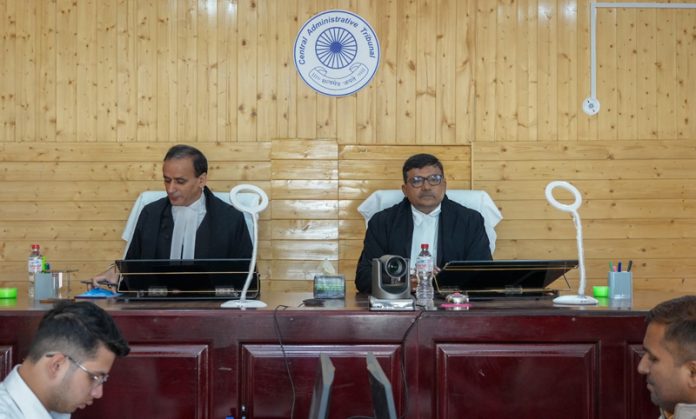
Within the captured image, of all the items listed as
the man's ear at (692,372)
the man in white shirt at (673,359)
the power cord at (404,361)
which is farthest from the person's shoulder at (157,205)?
the man's ear at (692,372)

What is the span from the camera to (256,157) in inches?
219

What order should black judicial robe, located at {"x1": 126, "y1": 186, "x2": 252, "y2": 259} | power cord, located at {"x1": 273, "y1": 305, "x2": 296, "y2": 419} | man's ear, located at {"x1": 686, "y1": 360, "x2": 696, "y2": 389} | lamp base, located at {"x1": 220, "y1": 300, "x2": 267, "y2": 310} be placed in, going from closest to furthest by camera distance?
man's ear, located at {"x1": 686, "y1": 360, "x2": 696, "y2": 389} → power cord, located at {"x1": 273, "y1": 305, "x2": 296, "y2": 419} → lamp base, located at {"x1": 220, "y1": 300, "x2": 267, "y2": 310} → black judicial robe, located at {"x1": 126, "y1": 186, "x2": 252, "y2": 259}

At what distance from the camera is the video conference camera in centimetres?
308

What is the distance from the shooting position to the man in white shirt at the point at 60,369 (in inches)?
71.5

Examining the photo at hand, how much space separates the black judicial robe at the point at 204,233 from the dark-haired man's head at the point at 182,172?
0.14 m

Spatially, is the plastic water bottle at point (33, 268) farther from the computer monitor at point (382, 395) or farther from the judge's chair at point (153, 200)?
the computer monitor at point (382, 395)

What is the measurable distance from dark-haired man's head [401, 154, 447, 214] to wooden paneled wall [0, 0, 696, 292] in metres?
1.35

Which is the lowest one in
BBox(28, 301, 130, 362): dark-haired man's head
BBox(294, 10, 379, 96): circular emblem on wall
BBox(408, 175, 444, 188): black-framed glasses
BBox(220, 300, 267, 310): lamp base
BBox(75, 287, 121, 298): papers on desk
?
BBox(75, 287, 121, 298): papers on desk

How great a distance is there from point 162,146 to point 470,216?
2349mm

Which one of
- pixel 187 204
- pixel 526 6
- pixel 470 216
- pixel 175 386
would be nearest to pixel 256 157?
pixel 187 204

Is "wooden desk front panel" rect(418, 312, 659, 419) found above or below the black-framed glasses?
below

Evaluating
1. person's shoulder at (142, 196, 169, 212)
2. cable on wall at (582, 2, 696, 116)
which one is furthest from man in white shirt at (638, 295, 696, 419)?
cable on wall at (582, 2, 696, 116)

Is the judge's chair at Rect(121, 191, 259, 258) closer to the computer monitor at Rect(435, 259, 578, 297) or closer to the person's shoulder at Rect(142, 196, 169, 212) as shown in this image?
the person's shoulder at Rect(142, 196, 169, 212)

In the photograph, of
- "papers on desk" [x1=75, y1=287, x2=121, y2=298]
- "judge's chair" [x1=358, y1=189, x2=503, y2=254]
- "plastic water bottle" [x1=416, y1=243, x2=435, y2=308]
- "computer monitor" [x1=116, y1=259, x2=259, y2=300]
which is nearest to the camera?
"computer monitor" [x1=116, y1=259, x2=259, y2=300]
